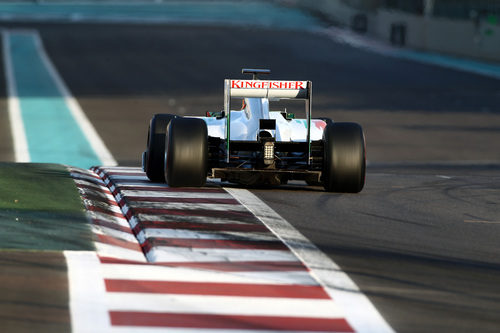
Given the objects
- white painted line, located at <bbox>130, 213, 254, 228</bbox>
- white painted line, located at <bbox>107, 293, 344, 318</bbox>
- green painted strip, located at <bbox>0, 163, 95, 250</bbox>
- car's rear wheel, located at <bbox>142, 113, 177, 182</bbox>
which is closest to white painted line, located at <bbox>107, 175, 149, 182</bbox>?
car's rear wheel, located at <bbox>142, 113, 177, 182</bbox>

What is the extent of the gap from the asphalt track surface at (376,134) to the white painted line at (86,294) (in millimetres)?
2202

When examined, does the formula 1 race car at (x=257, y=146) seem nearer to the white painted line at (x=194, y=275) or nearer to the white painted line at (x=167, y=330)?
the white painted line at (x=194, y=275)

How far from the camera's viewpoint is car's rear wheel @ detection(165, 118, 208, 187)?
1456 cm

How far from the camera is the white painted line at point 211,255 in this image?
405 inches

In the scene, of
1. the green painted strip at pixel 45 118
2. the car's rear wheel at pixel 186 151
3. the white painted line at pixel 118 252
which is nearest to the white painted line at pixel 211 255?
the white painted line at pixel 118 252

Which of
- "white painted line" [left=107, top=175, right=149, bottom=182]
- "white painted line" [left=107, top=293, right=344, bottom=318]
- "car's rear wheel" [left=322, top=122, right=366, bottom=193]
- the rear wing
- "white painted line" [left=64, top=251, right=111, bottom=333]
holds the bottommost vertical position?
"white painted line" [left=107, top=175, right=149, bottom=182]

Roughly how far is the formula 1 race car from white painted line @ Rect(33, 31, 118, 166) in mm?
9084

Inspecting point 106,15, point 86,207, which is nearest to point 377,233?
point 86,207

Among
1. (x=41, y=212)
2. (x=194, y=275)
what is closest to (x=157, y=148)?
(x=41, y=212)

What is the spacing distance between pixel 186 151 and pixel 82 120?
18489 millimetres

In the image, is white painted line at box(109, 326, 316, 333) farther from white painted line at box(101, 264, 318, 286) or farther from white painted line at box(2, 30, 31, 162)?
white painted line at box(2, 30, 31, 162)

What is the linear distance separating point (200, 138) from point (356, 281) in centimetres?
536

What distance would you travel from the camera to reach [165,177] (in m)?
15.4

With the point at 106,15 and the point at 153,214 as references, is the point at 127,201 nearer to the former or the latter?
the point at 153,214
